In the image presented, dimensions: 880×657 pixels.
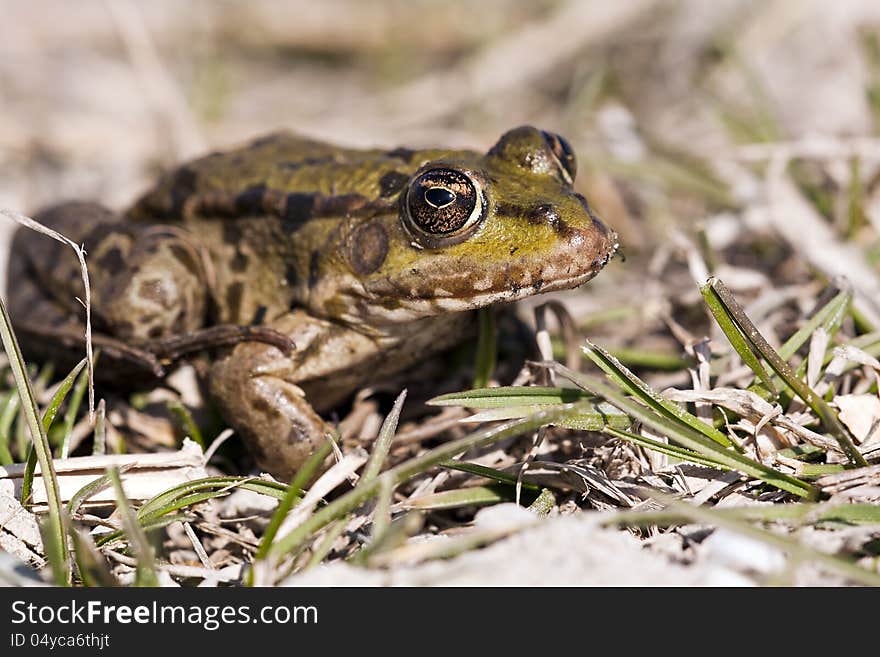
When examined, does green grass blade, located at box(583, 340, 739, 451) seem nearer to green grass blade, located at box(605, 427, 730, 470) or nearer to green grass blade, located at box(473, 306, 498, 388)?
green grass blade, located at box(605, 427, 730, 470)

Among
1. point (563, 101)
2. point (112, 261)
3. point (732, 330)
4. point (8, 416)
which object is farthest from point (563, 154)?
point (563, 101)

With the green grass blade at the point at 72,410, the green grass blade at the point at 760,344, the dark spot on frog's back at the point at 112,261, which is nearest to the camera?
the green grass blade at the point at 760,344

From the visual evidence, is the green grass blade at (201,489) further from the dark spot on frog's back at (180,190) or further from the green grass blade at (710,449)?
the dark spot on frog's back at (180,190)

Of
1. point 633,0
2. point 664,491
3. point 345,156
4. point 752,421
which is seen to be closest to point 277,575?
point 664,491

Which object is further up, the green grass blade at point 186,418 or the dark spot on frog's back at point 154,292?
the dark spot on frog's back at point 154,292

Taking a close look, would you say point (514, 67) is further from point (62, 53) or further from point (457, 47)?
point (62, 53)

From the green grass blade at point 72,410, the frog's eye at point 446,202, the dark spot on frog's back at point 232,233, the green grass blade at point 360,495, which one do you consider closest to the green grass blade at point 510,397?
the green grass blade at point 360,495

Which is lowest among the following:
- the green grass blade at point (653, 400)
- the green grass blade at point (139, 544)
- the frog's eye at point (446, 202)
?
the green grass blade at point (139, 544)
